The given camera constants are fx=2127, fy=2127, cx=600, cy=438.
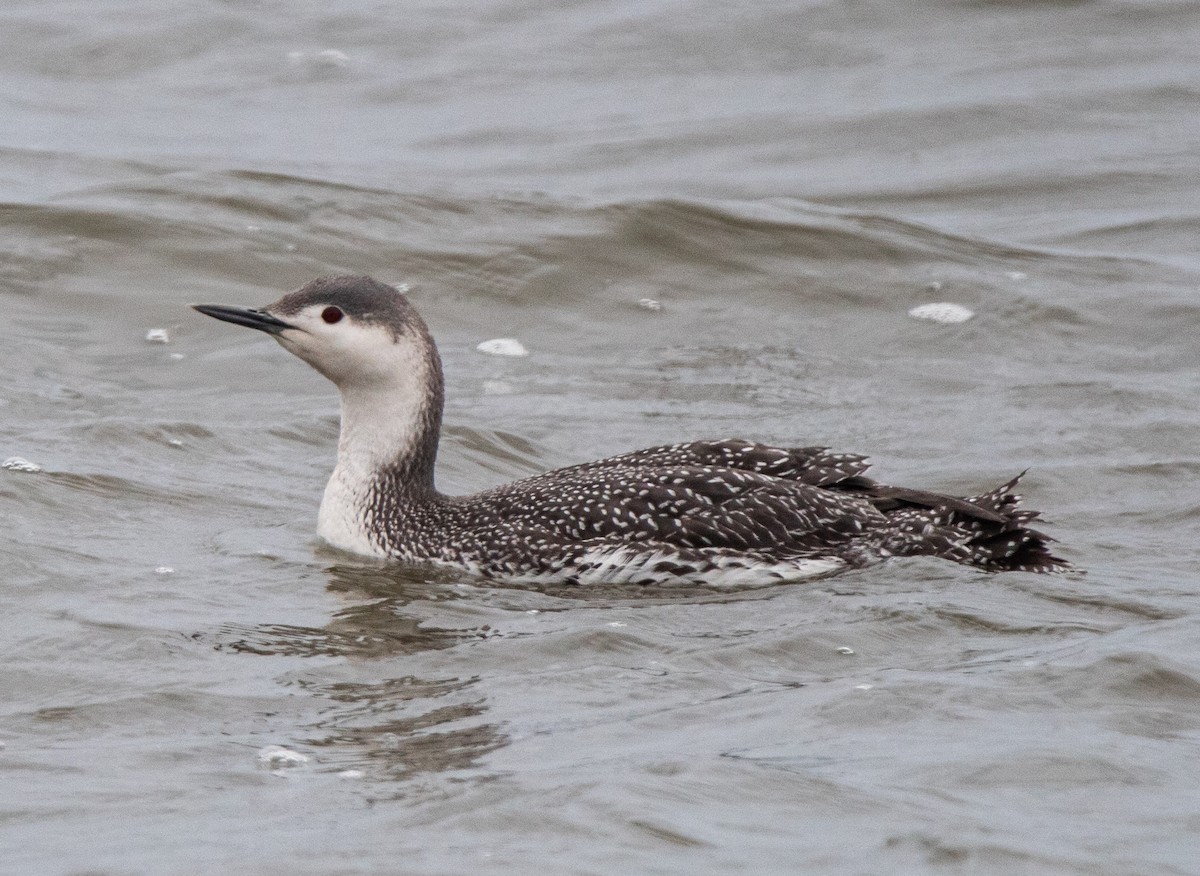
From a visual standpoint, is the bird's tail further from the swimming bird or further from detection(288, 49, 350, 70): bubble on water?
detection(288, 49, 350, 70): bubble on water

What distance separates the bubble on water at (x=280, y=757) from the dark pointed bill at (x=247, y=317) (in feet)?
7.81

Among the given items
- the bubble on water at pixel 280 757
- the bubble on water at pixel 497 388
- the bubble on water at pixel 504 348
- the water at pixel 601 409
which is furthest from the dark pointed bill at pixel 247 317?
the bubble on water at pixel 504 348

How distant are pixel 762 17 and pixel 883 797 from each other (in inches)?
480

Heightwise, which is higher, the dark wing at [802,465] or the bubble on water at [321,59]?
the bubble on water at [321,59]

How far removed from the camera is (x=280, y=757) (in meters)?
5.80

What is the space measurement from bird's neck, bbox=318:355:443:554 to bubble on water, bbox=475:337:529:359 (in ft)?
10.1

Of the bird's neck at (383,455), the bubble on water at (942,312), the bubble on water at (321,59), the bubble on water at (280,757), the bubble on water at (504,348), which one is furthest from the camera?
the bubble on water at (321,59)

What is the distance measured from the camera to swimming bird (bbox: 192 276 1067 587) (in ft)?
25.6

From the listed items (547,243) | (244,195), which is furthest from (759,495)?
(244,195)

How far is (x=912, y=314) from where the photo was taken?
1220 centimetres

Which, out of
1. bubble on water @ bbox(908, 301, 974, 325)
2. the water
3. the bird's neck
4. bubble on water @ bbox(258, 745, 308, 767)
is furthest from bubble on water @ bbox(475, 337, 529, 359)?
bubble on water @ bbox(258, 745, 308, 767)

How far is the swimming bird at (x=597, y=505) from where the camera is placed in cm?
780

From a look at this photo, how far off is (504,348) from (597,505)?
12.6 ft

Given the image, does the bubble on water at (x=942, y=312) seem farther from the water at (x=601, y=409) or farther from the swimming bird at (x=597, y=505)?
the swimming bird at (x=597, y=505)
